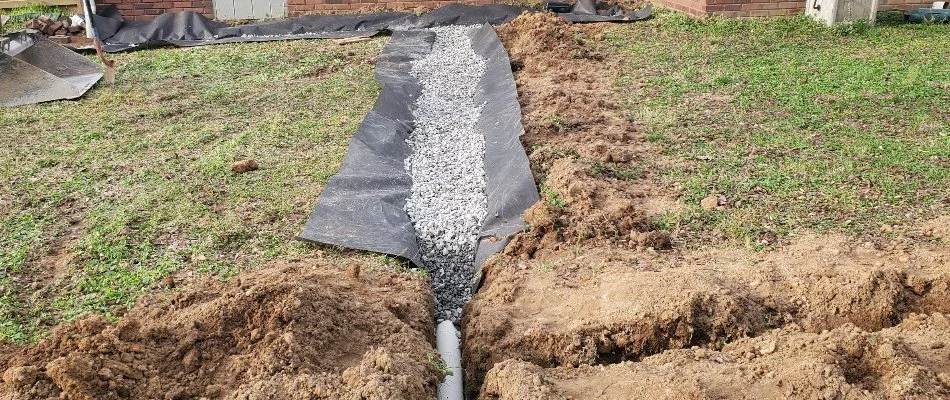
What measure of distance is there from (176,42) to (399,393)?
8915 mm

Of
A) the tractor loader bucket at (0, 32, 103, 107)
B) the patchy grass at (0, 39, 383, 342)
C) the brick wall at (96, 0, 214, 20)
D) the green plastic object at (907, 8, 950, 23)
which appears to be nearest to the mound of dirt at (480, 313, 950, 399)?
the patchy grass at (0, 39, 383, 342)

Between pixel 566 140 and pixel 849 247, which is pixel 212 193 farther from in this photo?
pixel 849 247

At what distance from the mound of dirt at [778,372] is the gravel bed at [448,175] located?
115 cm

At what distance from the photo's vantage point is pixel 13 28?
11.1m

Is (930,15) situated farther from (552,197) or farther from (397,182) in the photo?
(397,182)

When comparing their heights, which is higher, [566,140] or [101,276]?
[566,140]

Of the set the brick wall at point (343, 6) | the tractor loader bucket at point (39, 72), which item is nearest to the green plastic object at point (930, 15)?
the brick wall at point (343, 6)

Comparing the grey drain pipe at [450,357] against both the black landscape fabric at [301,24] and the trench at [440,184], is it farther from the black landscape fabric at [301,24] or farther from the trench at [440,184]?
the black landscape fabric at [301,24]

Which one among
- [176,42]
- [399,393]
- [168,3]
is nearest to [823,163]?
[399,393]

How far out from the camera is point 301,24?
36.0 ft

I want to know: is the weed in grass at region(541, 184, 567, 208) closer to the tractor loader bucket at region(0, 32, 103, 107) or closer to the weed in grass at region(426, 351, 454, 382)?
the weed in grass at region(426, 351, 454, 382)

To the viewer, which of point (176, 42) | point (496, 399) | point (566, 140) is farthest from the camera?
point (176, 42)

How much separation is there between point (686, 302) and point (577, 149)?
238cm

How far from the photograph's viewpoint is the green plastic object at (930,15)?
931 cm
